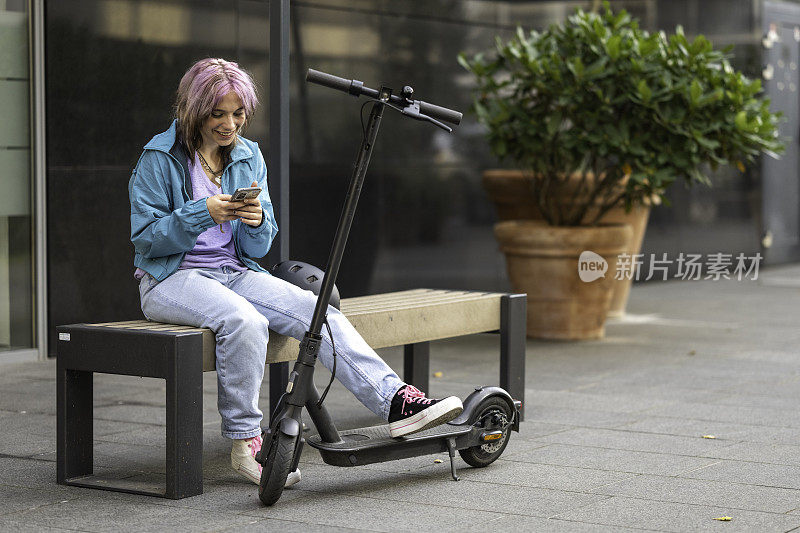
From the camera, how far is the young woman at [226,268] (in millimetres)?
4258

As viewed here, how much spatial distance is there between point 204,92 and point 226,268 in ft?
2.17

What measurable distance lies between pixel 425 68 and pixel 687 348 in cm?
305

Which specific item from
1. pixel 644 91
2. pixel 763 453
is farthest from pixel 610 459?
pixel 644 91

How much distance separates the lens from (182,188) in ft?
14.5

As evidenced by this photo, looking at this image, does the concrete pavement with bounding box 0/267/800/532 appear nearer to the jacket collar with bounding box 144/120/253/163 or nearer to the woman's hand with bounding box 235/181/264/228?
the woman's hand with bounding box 235/181/264/228

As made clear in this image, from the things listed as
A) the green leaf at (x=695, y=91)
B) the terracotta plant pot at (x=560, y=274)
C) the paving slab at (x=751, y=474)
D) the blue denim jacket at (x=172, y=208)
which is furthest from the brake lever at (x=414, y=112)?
the terracotta plant pot at (x=560, y=274)

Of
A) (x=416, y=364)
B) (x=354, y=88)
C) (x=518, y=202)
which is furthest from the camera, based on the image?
(x=518, y=202)

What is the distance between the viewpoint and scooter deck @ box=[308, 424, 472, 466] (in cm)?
423

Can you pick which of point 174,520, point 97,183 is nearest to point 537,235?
point 97,183

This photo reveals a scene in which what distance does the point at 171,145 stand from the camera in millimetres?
4434

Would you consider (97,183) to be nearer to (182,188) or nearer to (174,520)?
(182,188)

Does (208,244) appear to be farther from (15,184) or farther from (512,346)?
(15,184)

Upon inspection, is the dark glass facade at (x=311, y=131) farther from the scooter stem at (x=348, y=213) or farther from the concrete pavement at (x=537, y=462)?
the scooter stem at (x=348, y=213)

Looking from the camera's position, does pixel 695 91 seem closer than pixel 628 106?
Yes
